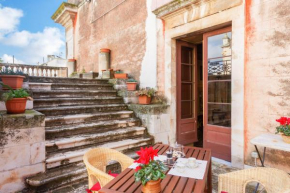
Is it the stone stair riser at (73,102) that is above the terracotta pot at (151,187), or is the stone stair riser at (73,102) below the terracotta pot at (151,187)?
above

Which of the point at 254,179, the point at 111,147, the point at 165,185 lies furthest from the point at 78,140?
the point at 254,179

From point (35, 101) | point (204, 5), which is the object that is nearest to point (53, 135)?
point (35, 101)

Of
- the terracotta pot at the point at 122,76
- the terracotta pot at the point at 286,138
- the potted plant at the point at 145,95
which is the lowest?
the terracotta pot at the point at 286,138

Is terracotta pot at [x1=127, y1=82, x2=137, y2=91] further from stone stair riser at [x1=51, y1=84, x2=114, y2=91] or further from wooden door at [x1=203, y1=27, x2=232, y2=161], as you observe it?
wooden door at [x1=203, y1=27, x2=232, y2=161]

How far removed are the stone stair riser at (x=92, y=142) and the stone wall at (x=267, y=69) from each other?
7.21 feet

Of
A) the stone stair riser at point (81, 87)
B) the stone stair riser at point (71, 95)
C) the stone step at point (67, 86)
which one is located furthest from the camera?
the stone stair riser at point (81, 87)

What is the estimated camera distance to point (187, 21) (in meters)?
3.92

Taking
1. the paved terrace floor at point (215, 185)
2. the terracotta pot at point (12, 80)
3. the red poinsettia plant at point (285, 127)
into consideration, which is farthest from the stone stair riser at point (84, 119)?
the red poinsettia plant at point (285, 127)

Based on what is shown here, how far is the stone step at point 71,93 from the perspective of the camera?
4.14 meters

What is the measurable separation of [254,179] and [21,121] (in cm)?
281

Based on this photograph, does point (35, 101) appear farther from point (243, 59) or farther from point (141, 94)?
point (243, 59)

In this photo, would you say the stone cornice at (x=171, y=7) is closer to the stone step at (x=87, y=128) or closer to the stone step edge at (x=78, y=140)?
the stone step at (x=87, y=128)

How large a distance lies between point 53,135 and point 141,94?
2149 mm

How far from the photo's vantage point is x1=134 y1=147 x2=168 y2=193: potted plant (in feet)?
4.13
